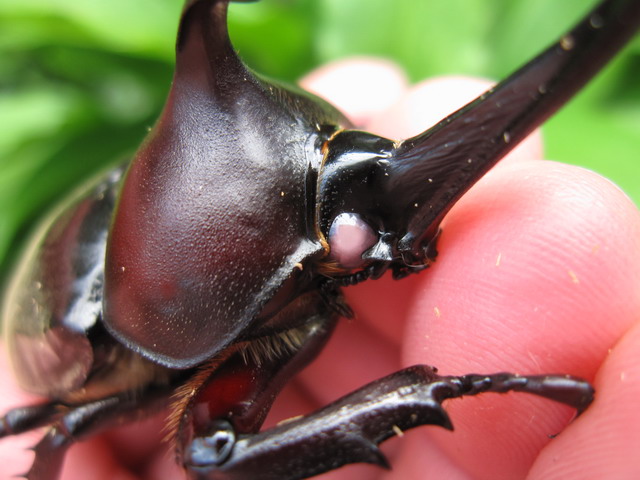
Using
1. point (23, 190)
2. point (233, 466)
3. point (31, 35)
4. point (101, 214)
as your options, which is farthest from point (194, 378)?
point (31, 35)

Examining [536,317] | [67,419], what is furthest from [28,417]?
[536,317]

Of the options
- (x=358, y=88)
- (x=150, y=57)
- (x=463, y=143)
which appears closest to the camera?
(x=463, y=143)

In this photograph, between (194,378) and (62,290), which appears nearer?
(194,378)

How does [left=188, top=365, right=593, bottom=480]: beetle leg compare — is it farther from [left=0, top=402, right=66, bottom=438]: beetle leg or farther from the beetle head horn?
[left=0, top=402, right=66, bottom=438]: beetle leg

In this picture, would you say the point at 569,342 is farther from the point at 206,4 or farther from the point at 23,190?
the point at 23,190

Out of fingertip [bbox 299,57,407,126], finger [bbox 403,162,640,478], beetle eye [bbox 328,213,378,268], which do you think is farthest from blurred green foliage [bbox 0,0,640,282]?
beetle eye [bbox 328,213,378,268]

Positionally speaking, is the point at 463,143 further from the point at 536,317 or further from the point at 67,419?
the point at 67,419

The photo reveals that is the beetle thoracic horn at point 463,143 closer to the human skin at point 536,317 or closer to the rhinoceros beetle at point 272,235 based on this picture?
the rhinoceros beetle at point 272,235

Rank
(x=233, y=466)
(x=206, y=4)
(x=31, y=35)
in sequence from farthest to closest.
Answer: (x=31, y=35), (x=233, y=466), (x=206, y=4)
